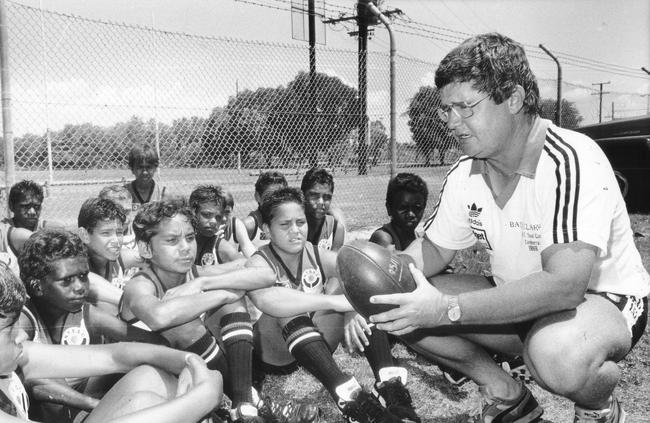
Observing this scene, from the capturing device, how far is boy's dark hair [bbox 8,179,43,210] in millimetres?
4492

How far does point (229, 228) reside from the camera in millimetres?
5016

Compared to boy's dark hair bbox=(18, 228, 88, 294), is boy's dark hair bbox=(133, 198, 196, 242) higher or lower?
higher

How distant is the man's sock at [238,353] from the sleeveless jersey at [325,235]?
74.3 inches

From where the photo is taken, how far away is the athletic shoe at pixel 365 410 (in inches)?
99.0

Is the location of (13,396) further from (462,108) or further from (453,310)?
(462,108)

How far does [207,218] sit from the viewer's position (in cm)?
446

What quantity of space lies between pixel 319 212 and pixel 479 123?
2.70 m

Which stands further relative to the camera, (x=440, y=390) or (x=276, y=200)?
(x=276, y=200)

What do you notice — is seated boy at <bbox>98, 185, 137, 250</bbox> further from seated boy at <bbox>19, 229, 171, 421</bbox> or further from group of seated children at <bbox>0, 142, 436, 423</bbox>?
seated boy at <bbox>19, 229, 171, 421</bbox>

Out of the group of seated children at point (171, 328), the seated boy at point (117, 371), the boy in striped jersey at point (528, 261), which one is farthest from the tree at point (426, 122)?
the seated boy at point (117, 371)

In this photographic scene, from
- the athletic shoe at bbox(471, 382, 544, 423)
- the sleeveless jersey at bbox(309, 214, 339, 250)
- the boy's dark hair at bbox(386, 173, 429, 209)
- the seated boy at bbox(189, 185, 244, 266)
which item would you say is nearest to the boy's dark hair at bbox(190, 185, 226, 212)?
the seated boy at bbox(189, 185, 244, 266)

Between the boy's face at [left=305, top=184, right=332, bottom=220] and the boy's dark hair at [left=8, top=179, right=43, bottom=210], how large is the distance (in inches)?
87.5

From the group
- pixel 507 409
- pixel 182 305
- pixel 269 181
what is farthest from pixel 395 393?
pixel 269 181

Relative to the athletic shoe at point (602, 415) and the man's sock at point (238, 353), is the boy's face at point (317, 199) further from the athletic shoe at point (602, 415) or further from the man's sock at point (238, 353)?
the athletic shoe at point (602, 415)
